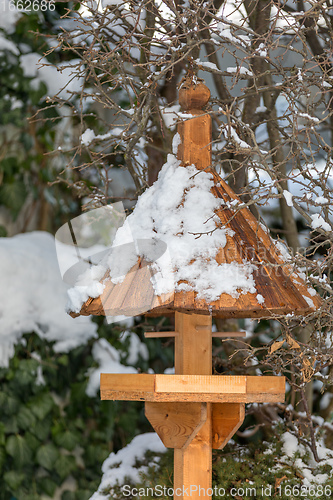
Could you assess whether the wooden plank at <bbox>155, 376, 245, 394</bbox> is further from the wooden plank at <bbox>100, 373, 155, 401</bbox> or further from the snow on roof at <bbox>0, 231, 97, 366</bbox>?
the snow on roof at <bbox>0, 231, 97, 366</bbox>

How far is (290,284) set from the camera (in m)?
1.28

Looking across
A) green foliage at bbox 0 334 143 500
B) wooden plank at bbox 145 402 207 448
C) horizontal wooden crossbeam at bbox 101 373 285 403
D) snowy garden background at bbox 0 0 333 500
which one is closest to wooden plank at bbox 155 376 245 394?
horizontal wooden crossbeam at bbox 101 373 285 403

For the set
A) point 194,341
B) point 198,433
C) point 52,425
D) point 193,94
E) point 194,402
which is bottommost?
point 52,425

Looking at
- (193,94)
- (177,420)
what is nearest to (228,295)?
(177,420)

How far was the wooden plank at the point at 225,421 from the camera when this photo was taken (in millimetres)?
1399

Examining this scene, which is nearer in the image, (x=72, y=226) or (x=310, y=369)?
(x=310, y=369)

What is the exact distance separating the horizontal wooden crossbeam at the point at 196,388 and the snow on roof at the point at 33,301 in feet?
3.86

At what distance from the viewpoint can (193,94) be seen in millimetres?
1396

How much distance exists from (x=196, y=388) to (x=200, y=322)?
227 millimetres

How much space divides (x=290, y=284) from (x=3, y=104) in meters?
1.93

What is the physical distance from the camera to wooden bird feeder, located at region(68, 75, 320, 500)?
1191mm

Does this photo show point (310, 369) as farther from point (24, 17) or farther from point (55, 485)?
point (24, 17)

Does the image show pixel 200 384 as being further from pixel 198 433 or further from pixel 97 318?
pixel 97 318

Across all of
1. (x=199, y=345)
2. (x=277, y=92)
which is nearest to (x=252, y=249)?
(x=199, y=345)
